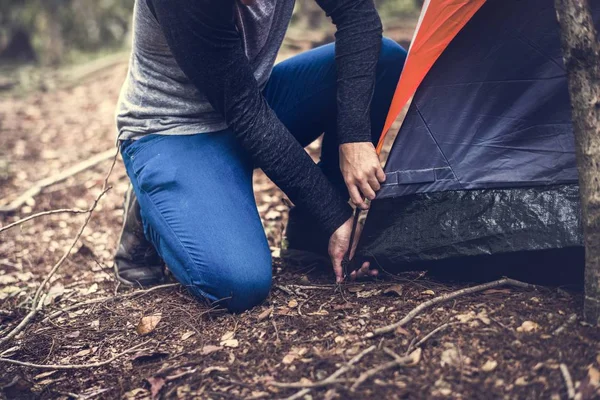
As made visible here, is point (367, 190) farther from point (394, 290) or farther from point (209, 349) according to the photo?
point (209, 349)

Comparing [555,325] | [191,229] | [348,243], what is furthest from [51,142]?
[555,325]

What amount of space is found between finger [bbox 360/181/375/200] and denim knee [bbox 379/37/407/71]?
548 millimetres

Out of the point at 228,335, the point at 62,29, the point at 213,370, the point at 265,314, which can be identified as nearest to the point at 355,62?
the point at 265,314

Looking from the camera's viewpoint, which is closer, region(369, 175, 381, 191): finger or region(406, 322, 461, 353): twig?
region(406, 322, 461, 353): twig

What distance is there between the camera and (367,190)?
193 cm

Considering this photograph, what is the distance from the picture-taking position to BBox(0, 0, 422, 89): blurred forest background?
7.66m

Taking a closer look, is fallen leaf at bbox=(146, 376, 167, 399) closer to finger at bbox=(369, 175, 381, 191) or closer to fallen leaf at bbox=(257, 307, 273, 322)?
fallen leaf at bbox=(257, 307, 273, 322)

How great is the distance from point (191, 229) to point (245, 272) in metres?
0.25

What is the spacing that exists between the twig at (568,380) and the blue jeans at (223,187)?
93cm

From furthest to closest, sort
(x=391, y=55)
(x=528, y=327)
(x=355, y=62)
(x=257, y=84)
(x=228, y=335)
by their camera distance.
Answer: (x=391, y=55) → (x=355, y=62) → (x=257, y=84) → (x=228, y=335) → (x=528, y=327)

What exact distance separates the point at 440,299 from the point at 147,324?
960mm

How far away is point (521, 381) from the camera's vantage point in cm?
145

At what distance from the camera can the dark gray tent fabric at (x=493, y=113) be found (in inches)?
71.1

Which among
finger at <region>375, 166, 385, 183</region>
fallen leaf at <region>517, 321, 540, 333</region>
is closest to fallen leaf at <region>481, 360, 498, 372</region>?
fallen leaf at <region>517, 321, 540, 333</region>
